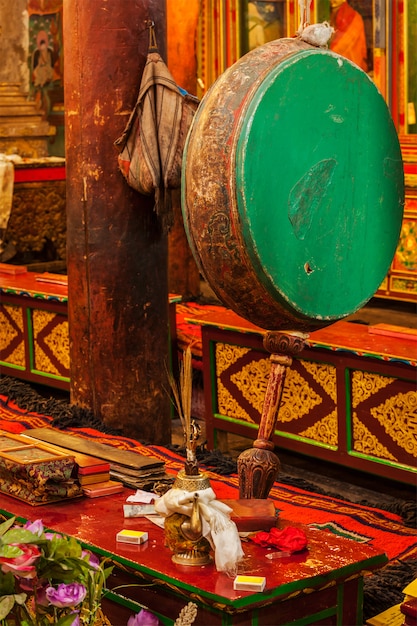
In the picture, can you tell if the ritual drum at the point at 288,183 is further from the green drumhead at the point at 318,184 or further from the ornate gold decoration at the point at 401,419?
the ornate gold decoration at the point at 401,419

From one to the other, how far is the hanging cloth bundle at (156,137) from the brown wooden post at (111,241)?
0.11 meters

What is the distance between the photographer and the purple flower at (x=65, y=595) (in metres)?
2.28

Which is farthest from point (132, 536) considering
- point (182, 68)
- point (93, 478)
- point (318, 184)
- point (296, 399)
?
point (182, 68)

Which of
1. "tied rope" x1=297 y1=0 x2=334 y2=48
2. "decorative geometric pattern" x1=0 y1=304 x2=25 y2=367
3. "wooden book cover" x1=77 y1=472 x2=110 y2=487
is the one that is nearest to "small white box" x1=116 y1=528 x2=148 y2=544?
"wooden book cover" x1=77 y1=472 x2=110 y2=487

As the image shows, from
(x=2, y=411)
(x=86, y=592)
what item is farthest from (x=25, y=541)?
(x=2, y=411)

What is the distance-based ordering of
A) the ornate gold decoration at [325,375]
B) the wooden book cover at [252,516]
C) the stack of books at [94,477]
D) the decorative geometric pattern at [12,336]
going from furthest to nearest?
the decorative geometric pattern at [12,336] < the ornate gold decoration at [325,375] < the stack of books at [94,477] < the wooden book cover at [252,516]

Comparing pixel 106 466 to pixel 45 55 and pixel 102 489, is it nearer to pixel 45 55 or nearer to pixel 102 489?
pixel 102 489

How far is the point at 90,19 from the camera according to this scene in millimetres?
5254

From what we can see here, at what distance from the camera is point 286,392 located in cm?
592

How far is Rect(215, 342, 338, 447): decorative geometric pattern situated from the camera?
569 cm

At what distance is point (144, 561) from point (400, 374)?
7.90 feet

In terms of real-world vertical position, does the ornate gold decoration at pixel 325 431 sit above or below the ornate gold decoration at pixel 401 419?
below

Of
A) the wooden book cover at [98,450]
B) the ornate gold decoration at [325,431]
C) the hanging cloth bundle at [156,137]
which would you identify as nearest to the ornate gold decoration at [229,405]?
the ornate gold decoration at [325,431]

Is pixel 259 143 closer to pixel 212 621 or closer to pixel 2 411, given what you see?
pixel 212 621
